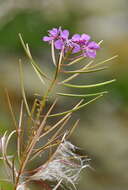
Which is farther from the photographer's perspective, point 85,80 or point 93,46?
point 85,80

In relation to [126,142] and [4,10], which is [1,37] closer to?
[4,10]

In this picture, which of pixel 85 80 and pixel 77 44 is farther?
pixel 85 80

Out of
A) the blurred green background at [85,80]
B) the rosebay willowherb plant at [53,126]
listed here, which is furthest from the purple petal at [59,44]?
the blurred green background at [85,80]

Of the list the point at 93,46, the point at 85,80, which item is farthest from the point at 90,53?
the point at 85,80

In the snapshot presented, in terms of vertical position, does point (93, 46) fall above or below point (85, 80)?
above

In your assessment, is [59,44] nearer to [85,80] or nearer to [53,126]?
[53,126]

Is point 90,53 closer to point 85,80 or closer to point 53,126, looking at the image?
point 53,126

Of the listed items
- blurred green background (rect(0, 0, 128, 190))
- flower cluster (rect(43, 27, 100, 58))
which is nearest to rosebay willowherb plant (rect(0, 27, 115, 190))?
flower cluster (rect(43, 27, 100, 58))

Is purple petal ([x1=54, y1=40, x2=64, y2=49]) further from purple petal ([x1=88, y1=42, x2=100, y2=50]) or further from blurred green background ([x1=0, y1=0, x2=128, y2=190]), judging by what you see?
blurred green background ([x1=0, y1=0, x2=128, y2=190])

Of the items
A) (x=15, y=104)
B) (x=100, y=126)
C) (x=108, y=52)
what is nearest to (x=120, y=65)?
(x=108, y=52)
